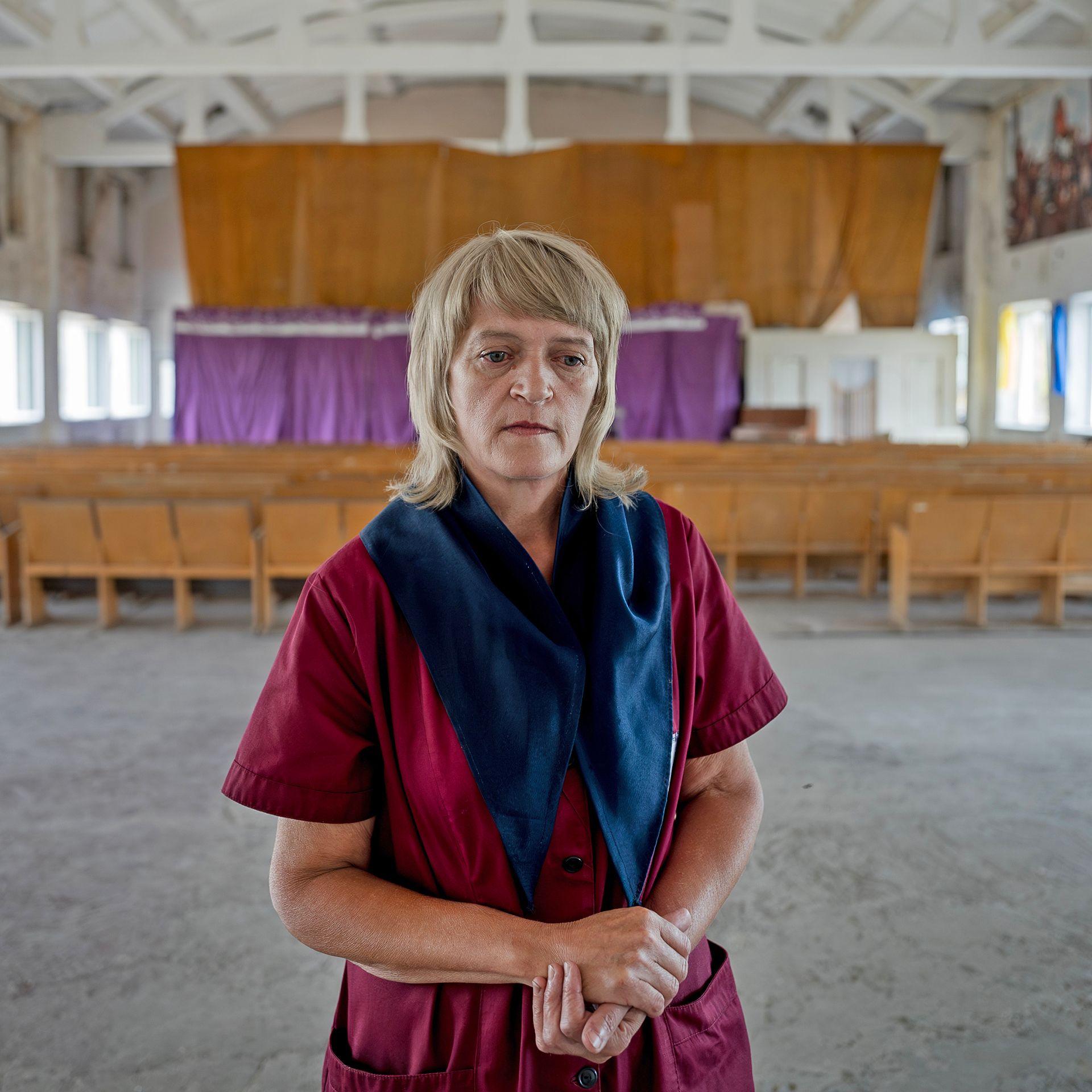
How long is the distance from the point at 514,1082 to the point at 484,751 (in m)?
0.41

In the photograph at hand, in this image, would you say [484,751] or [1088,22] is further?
[1088,22]

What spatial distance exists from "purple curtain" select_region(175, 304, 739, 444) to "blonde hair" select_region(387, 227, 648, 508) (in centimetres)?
1695

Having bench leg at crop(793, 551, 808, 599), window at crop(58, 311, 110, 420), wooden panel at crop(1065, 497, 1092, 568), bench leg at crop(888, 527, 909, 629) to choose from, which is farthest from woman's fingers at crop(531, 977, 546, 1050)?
window at crop(58, 311, 110, 420)

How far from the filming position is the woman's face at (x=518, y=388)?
4.57 feet

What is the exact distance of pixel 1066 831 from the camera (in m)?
3.60

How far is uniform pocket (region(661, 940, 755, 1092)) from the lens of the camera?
1.41 meters

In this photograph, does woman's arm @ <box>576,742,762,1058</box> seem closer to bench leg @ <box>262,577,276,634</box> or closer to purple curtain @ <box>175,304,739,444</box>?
bench leg @ <box>262,577,276,634</box>

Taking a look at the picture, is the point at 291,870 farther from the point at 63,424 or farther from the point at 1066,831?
the point at 63,424

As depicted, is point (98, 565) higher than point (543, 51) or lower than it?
lower

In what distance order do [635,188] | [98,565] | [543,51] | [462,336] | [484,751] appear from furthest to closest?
[635,188], [543,51], [98,565], [462,336], [484,751]

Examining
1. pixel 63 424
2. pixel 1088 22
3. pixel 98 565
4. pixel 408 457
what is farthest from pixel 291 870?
pixel 63 424

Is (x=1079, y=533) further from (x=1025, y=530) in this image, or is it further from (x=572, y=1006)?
(x=572, y=1006)

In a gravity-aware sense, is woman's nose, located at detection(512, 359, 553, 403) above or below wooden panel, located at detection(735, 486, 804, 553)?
above

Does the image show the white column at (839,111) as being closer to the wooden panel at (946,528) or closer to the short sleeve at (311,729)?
the wooden panel at (946,528)
